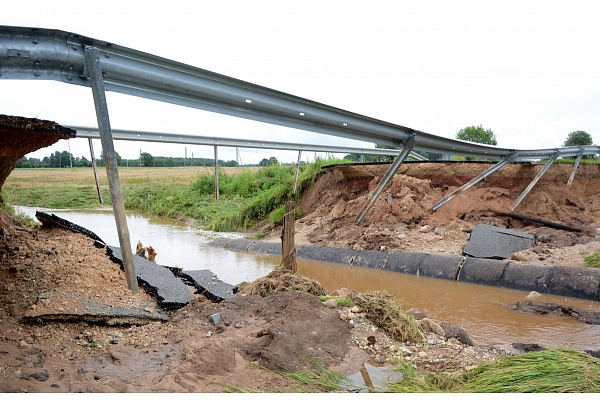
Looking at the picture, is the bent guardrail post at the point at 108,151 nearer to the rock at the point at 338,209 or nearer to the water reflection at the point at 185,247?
the water reflection at the point at 185,247

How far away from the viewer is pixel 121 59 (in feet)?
19.0

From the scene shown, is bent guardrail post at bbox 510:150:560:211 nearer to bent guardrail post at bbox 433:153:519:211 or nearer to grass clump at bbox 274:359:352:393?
bent guardrail post at bbox 433:153:519:211

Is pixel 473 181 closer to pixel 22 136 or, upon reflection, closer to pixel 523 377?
pixel 523 377

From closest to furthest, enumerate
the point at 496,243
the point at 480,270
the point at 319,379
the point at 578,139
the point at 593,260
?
1. the point at 319,379
2. the point at 593,260
3. the point at 480,270
4. the point at 496,243
5. the point at 578,139

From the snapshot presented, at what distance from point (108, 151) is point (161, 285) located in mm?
1820

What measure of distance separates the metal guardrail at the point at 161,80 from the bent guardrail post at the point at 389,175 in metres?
1.31

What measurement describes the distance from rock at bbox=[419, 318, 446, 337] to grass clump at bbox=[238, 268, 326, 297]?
1534 millimetres

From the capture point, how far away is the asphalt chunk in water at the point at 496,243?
10633 millimetres

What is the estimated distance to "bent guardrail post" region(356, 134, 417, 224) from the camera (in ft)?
38.7

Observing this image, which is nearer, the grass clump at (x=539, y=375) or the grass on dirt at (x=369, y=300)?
the grass clump at (x=539, y=375)

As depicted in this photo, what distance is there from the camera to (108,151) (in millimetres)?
5590

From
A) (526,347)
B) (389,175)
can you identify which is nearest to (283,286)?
(526,347)

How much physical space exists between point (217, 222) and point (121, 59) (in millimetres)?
13367

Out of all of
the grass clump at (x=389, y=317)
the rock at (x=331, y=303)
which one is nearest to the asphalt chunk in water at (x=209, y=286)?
the rock at (x=331, y=303)
